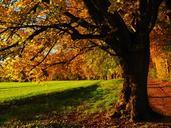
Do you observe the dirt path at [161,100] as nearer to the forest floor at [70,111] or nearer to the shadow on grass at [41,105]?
the forest floor at [70,111]

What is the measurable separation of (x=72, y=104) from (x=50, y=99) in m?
4.88

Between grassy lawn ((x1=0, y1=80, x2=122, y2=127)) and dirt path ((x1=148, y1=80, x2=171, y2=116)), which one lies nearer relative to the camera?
dirt path ((x1=148, y1=80, x2=171, y2=116))

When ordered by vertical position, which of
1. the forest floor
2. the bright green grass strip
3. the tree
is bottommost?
the forest floor

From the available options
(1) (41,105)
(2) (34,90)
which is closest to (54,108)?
(1) (41,105)

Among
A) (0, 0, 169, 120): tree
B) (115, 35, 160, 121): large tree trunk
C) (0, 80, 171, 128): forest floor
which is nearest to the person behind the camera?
(0, 0, 169, 120): tree

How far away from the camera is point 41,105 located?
3162 cm

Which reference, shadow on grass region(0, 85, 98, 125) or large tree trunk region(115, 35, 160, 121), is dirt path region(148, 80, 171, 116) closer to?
large tree trunk region(115, 35, 160, 121)

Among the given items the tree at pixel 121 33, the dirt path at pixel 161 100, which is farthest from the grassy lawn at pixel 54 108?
the tree at pixel 121 33

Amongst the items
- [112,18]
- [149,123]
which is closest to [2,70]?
[112,18]

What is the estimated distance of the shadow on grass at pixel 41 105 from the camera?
2778 cm

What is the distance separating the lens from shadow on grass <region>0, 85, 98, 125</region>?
91.1ft

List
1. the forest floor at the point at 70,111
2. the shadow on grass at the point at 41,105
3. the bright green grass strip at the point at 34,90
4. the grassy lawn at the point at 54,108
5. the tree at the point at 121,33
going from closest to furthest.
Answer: the tree at the point at 121,33 < the forest floor at the point at 70,111 < the grassy lawn at the point at 54,108 < the shadow on grass at the point at 41,105 < the bright green grass strip at the point at 34,90

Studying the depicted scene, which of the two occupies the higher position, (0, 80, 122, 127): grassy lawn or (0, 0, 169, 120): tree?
(0, 0, 169, 120): tree

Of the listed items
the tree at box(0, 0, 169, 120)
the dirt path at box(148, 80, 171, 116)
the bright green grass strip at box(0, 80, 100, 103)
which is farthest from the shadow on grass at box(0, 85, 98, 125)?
the tree at box(0, 0, 169, 120)
